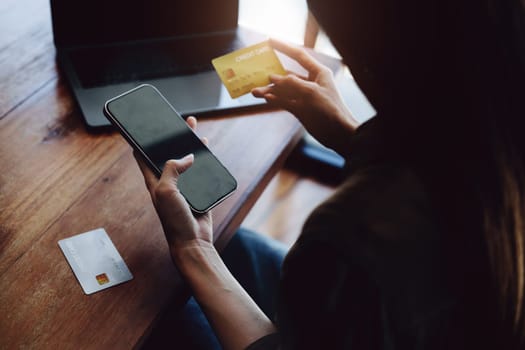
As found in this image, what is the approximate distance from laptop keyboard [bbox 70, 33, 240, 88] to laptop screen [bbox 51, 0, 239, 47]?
0.06ft

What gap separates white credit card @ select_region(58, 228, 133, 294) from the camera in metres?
0.77

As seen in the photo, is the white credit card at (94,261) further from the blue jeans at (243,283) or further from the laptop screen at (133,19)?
the laptop screen at (133,19)

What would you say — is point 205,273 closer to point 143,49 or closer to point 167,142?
point 167,142

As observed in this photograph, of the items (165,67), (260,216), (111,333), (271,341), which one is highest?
(165,67)

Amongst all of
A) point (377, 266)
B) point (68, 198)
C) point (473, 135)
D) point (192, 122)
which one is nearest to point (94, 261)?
point (68, 198)

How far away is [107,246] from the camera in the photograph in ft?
2.68

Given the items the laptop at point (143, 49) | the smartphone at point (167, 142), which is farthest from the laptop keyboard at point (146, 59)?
the smartphone at point (167, 142)

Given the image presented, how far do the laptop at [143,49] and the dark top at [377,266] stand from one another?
1.63 feet

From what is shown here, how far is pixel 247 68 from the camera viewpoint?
40.7 inches

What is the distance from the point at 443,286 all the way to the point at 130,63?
2.40ft

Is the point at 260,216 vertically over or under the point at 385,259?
under

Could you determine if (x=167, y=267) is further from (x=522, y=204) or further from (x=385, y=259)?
(x=522, y=204)

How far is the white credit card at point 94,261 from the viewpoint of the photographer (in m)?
→ 0.77

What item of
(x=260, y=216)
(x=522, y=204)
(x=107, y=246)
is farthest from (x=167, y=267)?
(x=260, y=216)
